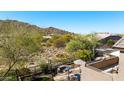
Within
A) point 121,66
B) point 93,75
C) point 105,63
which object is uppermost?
point 121,66

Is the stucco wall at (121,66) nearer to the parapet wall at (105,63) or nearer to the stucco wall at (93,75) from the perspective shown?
the stucco wall at (93,75)

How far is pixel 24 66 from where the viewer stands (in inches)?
264

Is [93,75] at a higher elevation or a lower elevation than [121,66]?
lower

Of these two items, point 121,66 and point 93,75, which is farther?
point 93,75

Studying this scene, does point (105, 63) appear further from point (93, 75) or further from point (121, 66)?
point (121, 66)

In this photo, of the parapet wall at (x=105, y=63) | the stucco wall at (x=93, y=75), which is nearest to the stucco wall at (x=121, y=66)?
the stucco wall at (x=93, y=75)

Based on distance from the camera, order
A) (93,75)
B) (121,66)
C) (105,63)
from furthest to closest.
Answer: (105,63)
(93,75)
(121,66)

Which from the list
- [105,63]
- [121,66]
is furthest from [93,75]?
[105,63]

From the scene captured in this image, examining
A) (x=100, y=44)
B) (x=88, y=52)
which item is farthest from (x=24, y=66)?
(x=100, y=44)

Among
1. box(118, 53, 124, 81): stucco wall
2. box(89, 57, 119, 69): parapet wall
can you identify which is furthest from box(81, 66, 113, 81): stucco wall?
box(89, 57, 119, 69): parapet wall

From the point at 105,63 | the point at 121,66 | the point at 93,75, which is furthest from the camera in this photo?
the point at 105,63

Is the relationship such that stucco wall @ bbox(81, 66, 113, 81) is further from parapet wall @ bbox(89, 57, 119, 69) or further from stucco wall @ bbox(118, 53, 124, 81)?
parapet wall @ bbox(89, 57, 119, 69)
